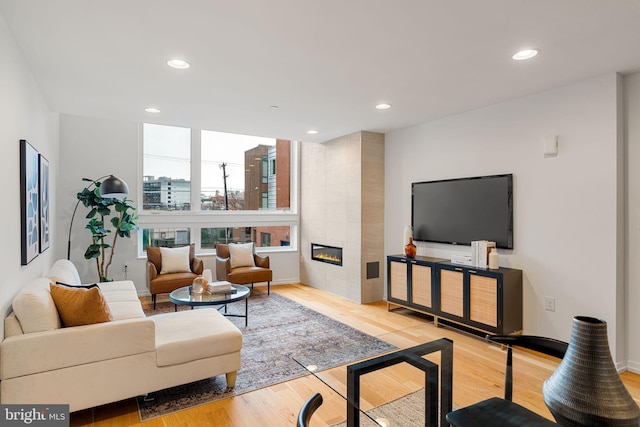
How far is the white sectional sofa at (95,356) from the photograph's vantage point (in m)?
2.02

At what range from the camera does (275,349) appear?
338 centimetres

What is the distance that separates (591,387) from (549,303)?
2.52 meters

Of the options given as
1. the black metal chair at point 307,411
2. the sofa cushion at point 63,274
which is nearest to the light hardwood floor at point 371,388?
the black metal chair at point 307,411

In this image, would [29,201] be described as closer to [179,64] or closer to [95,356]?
[95,356]

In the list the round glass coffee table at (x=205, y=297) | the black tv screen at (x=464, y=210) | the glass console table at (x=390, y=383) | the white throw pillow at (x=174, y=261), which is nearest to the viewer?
the glass console table at (x=390, y=383)

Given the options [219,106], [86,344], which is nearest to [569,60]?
[219,106]

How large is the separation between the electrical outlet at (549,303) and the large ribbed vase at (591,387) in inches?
95.2

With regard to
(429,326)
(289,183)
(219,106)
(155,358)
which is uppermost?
(219,106)

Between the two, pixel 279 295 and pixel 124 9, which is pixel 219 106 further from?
pixel 279 295

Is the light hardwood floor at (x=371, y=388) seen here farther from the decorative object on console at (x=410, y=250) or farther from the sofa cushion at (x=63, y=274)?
the sofa cushion at (x=63, y=274)

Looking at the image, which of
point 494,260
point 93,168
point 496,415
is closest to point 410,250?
point 494,260

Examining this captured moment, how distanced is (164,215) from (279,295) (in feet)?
7.15

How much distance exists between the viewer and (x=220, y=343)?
8.43 feet

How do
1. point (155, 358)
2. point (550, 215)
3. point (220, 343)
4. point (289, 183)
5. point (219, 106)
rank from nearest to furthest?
point (155, 358)
point (220, 343)
point (550, 215)
point (219, 106)
point (289, 183)
